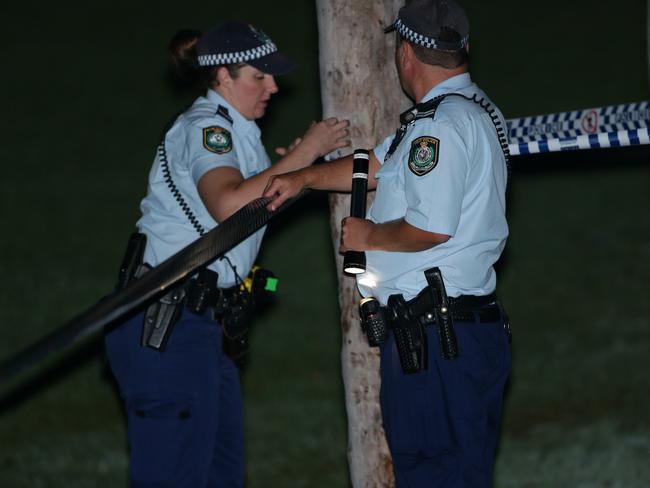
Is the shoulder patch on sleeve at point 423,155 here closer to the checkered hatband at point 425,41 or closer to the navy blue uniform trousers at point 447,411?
the checkered hatband at point 425,41

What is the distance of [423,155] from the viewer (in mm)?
3482

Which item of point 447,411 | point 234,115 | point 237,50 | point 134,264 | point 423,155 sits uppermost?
point 237,50

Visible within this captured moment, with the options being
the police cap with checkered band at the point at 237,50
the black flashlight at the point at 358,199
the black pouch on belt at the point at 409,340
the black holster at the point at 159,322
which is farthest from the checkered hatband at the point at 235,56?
the black pouch on belt at the point at 409,340

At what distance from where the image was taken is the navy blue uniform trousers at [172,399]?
4059 mm

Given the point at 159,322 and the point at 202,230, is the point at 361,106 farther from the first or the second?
the point at 159,322

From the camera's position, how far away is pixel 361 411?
15.0 ft

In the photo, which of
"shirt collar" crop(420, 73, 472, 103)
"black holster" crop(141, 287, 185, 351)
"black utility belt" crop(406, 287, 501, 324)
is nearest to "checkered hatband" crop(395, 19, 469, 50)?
"shirt collar" crop(420, 73, 472, 103)

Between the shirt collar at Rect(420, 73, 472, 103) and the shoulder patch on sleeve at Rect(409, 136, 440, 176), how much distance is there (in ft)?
0.85

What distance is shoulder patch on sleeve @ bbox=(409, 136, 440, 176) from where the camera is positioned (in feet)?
11.4

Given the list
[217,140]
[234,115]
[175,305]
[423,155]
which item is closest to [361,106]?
[234,115]

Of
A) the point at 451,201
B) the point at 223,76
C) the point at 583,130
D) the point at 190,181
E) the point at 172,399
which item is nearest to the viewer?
the point at 451,201

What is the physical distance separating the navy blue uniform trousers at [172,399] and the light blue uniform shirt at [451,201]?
754 mm

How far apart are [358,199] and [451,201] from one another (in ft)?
1.43

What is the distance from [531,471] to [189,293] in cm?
300
